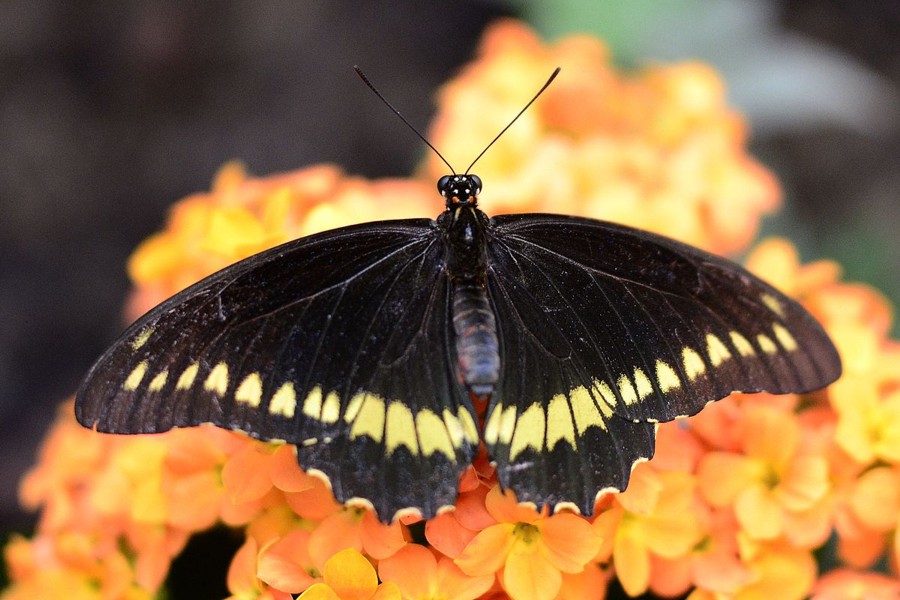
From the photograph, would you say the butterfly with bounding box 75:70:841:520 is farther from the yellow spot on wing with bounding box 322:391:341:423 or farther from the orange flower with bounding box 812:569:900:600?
the orange flower with bounding box 812:569:900:600

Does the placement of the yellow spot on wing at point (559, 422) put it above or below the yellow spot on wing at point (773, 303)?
below

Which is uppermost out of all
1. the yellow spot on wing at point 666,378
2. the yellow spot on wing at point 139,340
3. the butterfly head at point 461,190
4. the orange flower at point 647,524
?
the butterfly head at point 461,190

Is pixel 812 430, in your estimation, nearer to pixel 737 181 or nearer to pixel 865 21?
pixel 737 181

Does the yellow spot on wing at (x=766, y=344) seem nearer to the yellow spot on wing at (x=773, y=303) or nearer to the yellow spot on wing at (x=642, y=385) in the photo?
the yellow spot on wing at (x=773, y=303)

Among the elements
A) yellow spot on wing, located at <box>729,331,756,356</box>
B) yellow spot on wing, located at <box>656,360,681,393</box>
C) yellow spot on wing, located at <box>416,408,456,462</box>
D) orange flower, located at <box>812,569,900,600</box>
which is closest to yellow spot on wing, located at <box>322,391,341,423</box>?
yellow spot on wing, located at <box>416,408,456,462</box>

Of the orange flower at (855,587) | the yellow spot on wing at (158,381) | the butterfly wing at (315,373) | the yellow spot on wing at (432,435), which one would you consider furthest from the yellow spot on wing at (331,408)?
the orange flower at (855,587)

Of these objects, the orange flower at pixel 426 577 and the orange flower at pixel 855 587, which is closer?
the orange flower at pixel 426 577

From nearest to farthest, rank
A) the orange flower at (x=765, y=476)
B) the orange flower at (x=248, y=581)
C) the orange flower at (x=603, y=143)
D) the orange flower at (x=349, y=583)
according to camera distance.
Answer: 1. the orange flower at (x=349, y=583)
2. the orange flower at (x=248, y=581)
3. the orange flower at (x=765, y=476)
4. the orange flower at (x=603, y=143)
